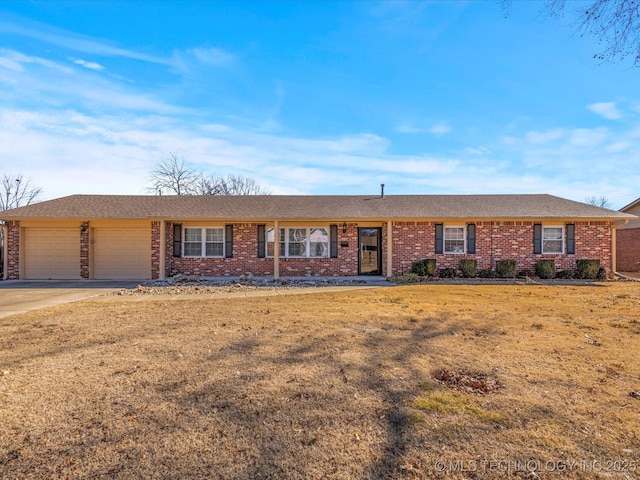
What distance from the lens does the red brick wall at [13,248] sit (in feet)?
46.1

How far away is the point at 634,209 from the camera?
1992cm

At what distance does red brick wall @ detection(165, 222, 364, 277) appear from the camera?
14.8m

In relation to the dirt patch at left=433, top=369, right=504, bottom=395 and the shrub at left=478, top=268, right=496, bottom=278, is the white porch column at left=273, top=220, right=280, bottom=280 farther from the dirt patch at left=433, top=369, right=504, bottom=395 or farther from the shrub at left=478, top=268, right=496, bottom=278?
the dirt patch at left=433, top=369, right=504, bottom=395

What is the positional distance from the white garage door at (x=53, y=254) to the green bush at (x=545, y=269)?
18.7 meters

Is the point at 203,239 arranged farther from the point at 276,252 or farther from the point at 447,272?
the point at 447,272

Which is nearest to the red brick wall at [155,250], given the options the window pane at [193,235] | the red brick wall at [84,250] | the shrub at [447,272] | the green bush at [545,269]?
the window pane at [193,235]

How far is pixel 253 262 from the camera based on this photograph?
14.9 metres

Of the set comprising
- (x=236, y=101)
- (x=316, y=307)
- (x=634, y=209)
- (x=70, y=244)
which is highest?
(x=236, y=101)

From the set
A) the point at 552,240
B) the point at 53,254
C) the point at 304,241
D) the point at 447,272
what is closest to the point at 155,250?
the point at 53,254

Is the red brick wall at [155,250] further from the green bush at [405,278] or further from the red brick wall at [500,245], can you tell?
the red brick wall at [500,245]

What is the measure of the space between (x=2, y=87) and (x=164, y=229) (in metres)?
6.37

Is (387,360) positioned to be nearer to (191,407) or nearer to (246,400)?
(246,400)

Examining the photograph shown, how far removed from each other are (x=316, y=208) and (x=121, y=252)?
8340 millimetres

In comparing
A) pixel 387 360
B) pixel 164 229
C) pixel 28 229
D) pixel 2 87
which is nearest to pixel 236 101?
pixel 164 229
